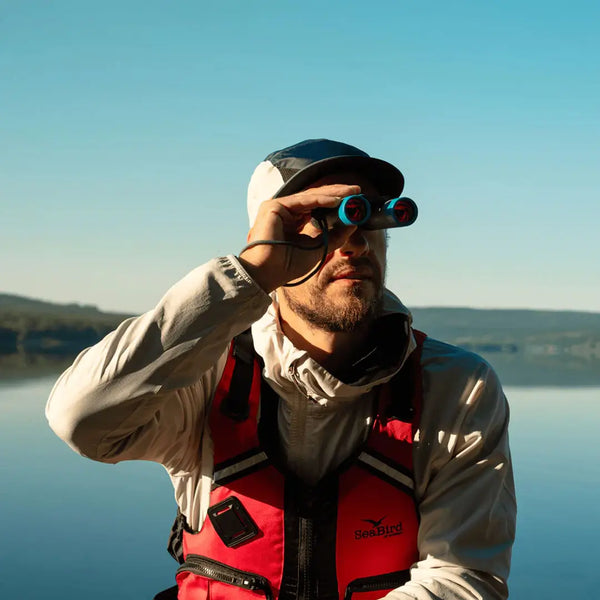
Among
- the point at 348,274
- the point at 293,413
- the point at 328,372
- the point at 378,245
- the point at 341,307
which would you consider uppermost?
the point at 378,245

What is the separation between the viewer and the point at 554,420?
12711mm

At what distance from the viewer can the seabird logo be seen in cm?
224

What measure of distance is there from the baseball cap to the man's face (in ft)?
0.25

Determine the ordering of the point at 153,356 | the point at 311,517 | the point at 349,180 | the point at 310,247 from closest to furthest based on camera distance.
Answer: the point at 153,356 → the point at 310,247 → the point at 311,517 → the point at 349,180

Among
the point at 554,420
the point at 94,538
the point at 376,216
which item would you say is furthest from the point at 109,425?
the point at 554,420

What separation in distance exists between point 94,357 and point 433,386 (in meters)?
1.06

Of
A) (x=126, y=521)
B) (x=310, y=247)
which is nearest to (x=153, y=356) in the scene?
(x=310, y=247)

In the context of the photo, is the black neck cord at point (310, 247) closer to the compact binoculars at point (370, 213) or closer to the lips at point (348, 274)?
the compact binoculars at point (370, 213)

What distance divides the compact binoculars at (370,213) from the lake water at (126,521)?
4.69 m

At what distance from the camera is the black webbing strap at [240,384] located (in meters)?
2.28

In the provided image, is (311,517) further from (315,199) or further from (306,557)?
(315,199)

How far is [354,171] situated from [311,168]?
0.20 m

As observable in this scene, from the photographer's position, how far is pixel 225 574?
228 centimetres

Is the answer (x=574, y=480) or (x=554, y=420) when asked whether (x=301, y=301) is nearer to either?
(x=574, y=480)
